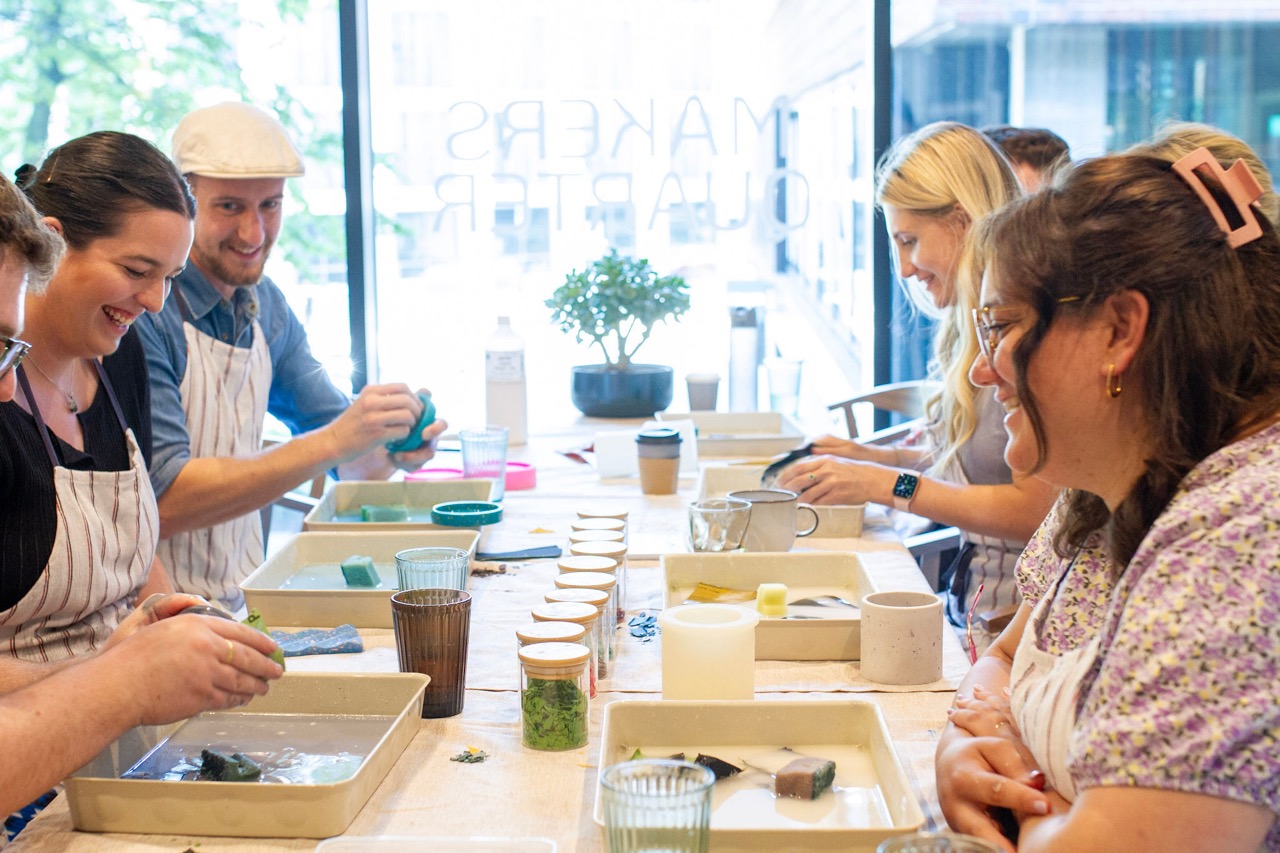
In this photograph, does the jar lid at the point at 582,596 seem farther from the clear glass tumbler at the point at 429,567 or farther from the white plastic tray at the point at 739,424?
the white plastic tray at the point at 739,424

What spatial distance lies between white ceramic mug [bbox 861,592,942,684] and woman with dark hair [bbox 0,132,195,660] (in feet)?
3.61

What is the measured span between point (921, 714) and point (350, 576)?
889mm

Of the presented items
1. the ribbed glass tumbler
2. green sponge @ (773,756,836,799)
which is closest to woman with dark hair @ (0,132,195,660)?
the ribbed glass tumbler

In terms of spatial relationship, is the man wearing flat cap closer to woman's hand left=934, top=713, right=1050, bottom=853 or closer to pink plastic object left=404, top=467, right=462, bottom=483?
pink plastic object left=404, top=467, right=462, bottom=483

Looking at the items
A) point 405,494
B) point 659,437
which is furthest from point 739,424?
point 405,494

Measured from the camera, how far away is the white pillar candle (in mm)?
1441

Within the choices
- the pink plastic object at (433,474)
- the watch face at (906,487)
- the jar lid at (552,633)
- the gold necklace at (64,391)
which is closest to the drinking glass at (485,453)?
the pink plastic object at (433,474)

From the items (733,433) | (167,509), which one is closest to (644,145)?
(733,433)

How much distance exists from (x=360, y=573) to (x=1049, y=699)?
1081mm

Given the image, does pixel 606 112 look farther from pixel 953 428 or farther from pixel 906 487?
pixel 906 487

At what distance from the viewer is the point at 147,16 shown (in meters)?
4.59

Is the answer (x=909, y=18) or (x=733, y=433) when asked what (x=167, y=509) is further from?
(x=909, y=18)

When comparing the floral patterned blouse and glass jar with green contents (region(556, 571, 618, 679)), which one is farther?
glass jar with green contents (region(556, 571, 618, 679))

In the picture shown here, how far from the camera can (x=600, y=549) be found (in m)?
1.87
